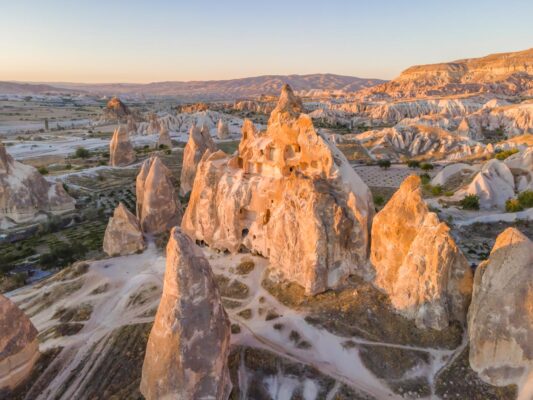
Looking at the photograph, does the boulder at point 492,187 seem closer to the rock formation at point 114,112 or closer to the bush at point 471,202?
the bush at point 471,202

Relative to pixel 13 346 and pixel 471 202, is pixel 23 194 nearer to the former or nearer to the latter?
pixel 13 346

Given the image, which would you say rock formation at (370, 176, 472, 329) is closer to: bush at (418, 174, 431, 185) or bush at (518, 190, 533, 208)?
bush at (518, 190, 533, 208)

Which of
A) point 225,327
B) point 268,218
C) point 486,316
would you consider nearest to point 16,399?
point 225,327

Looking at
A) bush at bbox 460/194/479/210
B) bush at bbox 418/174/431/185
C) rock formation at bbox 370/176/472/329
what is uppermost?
rock formation at bbox 370/176/472/329

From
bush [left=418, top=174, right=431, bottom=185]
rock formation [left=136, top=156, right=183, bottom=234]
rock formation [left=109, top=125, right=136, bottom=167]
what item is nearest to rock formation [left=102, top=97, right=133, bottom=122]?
rock formation [left=109, top=125, right=136, bottom=167]

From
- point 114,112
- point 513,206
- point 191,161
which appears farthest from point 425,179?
point 114,112
